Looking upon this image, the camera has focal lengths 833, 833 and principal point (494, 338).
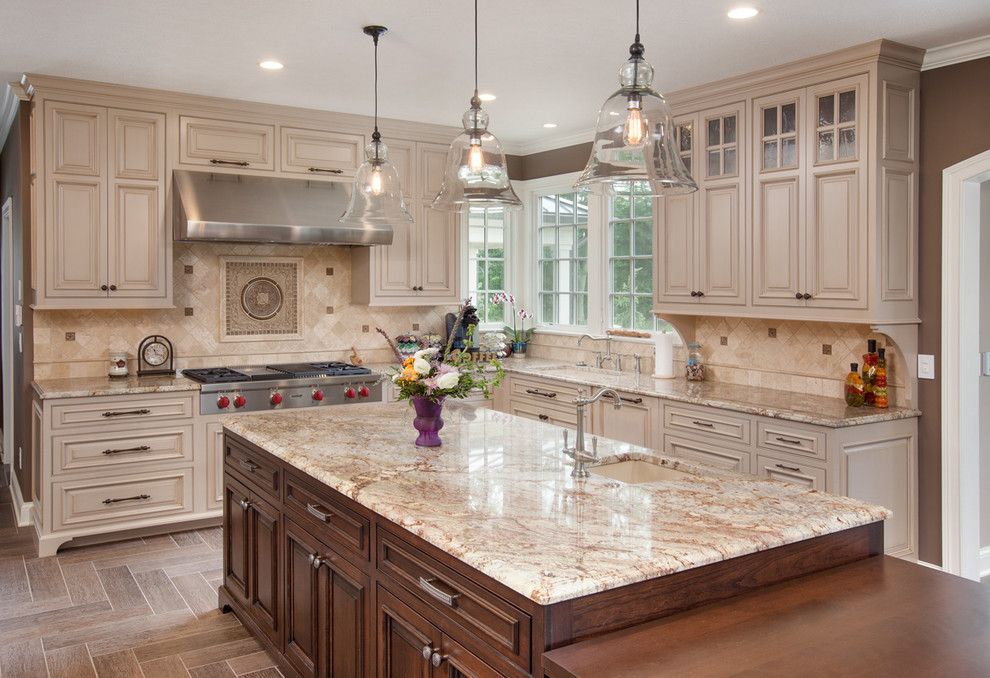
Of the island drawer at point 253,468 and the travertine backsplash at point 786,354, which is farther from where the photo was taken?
the travertine backsplash at point 786,354

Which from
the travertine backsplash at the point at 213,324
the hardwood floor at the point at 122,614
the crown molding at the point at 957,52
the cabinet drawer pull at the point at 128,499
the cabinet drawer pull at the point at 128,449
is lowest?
the hardwood floor at the point at 122,614

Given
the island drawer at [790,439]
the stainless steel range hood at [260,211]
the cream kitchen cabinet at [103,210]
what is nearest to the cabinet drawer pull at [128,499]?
A: the cream kitchen cabinet at [103,210]

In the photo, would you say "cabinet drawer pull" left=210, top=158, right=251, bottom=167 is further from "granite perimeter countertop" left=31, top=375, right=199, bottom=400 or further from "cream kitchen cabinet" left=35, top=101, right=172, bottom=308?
Result: "granite perimeter countertop" left=31, top=375, right=199, bottom=400

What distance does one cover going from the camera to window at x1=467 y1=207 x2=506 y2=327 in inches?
265

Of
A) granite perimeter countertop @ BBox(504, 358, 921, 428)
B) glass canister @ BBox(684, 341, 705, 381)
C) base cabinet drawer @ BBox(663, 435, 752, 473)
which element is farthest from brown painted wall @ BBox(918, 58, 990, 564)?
glass canister @ BBox(684, 341, 705, 381)

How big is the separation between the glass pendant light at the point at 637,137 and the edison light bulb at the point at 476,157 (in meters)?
0.60

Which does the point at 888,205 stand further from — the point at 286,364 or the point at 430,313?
the point at 286,364

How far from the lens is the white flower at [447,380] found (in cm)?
290

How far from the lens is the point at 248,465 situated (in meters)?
3.39

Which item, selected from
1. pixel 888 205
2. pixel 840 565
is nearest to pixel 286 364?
pixel 888 205

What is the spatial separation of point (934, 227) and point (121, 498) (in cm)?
456

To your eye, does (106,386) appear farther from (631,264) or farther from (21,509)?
(631,264)

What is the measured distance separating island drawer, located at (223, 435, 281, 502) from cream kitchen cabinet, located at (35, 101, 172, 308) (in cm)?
176

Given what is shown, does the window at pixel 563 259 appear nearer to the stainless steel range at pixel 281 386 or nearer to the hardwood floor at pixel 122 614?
the stainless steel range at pixel 281 386
